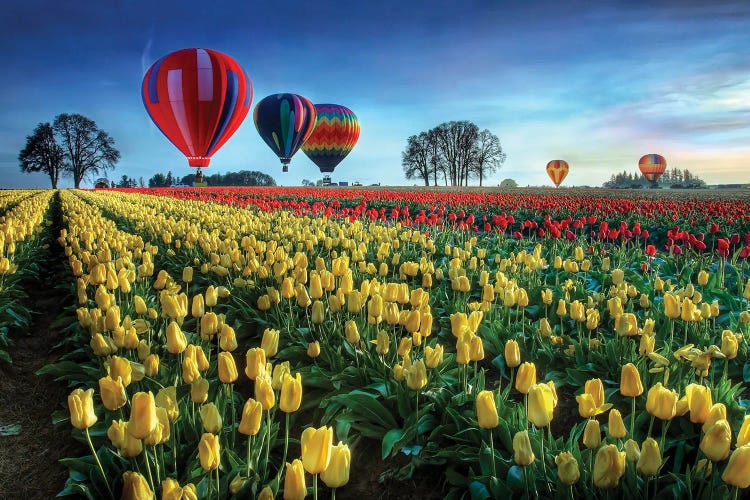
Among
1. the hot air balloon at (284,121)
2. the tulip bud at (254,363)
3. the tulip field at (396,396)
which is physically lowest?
the tulip field at (396,396)

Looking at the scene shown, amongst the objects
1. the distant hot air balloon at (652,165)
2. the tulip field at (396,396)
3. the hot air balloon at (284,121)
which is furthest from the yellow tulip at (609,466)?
the distant hot air balloon at (652,165)

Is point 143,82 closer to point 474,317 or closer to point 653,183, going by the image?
point 474,317

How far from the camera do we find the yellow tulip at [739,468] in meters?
1.64

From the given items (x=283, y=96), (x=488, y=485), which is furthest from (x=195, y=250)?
(x=283, y=96)

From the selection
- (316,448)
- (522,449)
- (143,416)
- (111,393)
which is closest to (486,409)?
(522,449)

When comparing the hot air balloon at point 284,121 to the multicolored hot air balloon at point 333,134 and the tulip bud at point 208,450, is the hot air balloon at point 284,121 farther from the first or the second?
the tulip bud at point 208,450

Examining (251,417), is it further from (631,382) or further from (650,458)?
(631,382)

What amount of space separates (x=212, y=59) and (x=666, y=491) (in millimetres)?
25798

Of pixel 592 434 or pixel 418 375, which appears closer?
pixel 592 434

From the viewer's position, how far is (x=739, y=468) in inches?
65.4

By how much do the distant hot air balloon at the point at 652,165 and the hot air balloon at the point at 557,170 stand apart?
14757mm

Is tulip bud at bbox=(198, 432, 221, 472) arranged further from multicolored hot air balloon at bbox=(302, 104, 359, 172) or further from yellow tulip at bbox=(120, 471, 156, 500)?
multicolored hot air balloon at bbox=(302, 104, 359, 172)

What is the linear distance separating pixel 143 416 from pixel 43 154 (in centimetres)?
8341

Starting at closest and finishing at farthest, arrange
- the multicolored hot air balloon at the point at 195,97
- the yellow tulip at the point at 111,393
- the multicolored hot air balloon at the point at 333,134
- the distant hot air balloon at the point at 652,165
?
the yellow tulip at the point at 111,393, the multicolored hot air balloon at the point at 195,97, the multicolored hot air balloon at the point at 333,134, the distant hot air balloon at the point at 652,165
